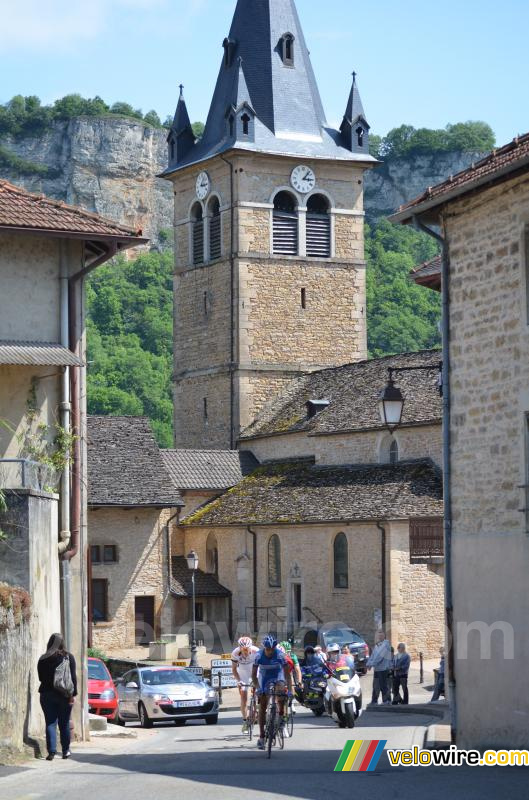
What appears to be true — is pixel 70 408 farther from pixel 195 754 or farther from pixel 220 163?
pixel 220 163

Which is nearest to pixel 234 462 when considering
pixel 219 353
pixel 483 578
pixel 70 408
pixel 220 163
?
pixel 219 353

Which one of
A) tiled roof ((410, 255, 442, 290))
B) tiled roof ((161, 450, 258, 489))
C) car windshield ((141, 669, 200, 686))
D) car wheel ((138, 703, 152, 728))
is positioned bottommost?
car wheel ((138, 703, 152, 728))

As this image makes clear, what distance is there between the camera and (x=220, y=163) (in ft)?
189

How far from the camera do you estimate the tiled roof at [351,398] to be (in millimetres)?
47219

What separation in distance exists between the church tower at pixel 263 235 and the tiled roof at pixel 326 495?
4.69 m

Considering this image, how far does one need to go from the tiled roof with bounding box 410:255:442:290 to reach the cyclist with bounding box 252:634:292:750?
611 centimetres

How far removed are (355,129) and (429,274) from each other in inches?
1453

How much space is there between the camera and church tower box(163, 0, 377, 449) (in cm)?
5650

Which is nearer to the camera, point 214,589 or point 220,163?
point 214,589

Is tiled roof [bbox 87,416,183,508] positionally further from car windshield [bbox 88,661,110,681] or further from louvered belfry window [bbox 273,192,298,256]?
car windshield [bbox 88,661,110,681]

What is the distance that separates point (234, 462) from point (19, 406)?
3198 centimetres

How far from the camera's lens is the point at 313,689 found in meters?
27.4

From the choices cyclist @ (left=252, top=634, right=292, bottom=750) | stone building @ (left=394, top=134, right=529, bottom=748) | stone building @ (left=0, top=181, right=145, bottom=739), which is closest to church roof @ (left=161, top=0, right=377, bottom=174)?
stone building @ (left=0, top=181, right=145, bottom=739)

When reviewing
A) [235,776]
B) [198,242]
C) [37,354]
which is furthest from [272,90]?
[235,776]
